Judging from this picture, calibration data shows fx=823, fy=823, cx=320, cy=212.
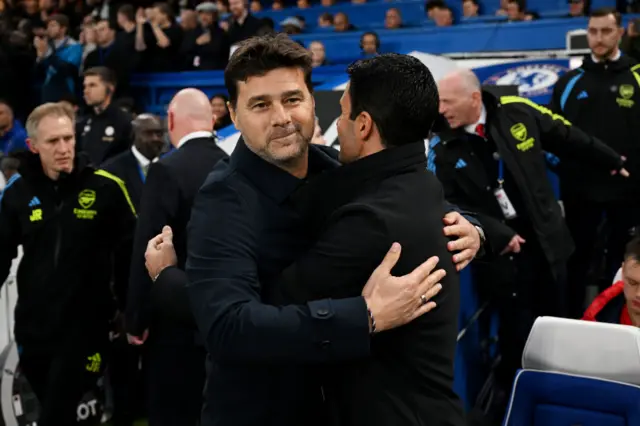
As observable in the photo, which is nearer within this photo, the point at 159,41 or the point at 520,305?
the point at 520,305

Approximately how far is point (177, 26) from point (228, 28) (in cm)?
73

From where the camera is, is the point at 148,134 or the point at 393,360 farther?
the point at 148,134

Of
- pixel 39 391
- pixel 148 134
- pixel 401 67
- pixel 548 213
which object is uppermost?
pixel 401 67

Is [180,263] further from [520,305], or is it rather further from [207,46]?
[207,46]

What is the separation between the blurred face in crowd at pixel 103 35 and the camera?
11.3 m

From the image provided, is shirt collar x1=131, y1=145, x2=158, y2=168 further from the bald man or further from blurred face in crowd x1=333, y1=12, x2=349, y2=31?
blurred face in crowd x1=333, y1=12, x2=349, y2=31

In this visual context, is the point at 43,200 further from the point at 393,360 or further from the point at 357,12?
the point at 357,12

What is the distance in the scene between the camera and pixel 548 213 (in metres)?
4.44

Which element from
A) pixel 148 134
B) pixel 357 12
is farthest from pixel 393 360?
pixel 357 12

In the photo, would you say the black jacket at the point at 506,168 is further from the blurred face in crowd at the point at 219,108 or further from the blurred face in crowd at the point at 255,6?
the blurred face in crowd at the point at 255,6

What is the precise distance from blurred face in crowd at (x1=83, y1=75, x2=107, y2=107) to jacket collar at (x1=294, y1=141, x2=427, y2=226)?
617 centimetres

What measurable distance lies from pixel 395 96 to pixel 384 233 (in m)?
0.30

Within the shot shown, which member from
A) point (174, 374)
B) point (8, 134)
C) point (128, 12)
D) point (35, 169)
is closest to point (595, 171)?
point (174, 374)

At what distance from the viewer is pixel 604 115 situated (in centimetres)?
557
